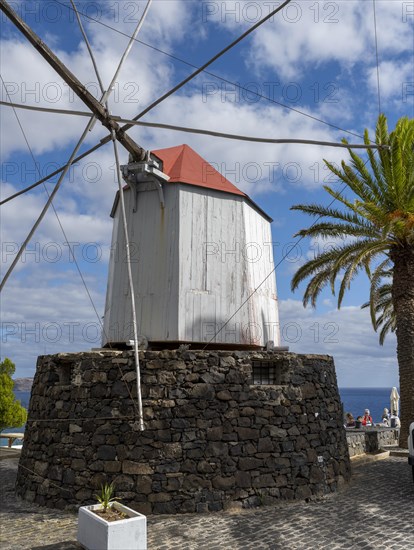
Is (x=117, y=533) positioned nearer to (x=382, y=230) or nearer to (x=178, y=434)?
(x=178, y=434)

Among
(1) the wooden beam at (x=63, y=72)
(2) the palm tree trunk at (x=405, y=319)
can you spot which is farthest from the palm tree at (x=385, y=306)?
(1) the wooden beam at (x=63, y=72)

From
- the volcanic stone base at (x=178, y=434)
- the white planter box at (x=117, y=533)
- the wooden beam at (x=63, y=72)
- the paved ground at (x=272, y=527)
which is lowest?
the paved ground at (x=272, y=527)

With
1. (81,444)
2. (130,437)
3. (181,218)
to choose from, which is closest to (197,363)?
(130,437)

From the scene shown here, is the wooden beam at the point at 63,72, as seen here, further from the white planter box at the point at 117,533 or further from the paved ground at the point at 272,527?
the paved ground at the point at 272,527

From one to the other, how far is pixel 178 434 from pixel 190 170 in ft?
21.2

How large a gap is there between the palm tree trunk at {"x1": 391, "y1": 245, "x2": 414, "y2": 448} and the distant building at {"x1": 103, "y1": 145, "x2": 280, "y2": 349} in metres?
5.29

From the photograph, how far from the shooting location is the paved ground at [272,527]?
750cm

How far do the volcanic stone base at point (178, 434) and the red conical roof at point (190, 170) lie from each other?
171 inches

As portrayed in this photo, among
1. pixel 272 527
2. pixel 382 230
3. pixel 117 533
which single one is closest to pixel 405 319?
pixel 382 230

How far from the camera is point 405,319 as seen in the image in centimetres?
1538

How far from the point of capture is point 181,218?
37.6ft

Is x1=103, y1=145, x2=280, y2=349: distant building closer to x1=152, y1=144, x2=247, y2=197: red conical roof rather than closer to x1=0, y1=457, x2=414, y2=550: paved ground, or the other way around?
x1=152, y1=144, x2=247, y2=197: red conical roof

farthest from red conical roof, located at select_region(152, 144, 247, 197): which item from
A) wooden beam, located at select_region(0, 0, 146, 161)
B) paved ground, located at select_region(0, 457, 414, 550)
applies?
paved ground, located at select_region(0, 457, 414, 550)

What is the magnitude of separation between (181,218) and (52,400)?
4.95 meters
